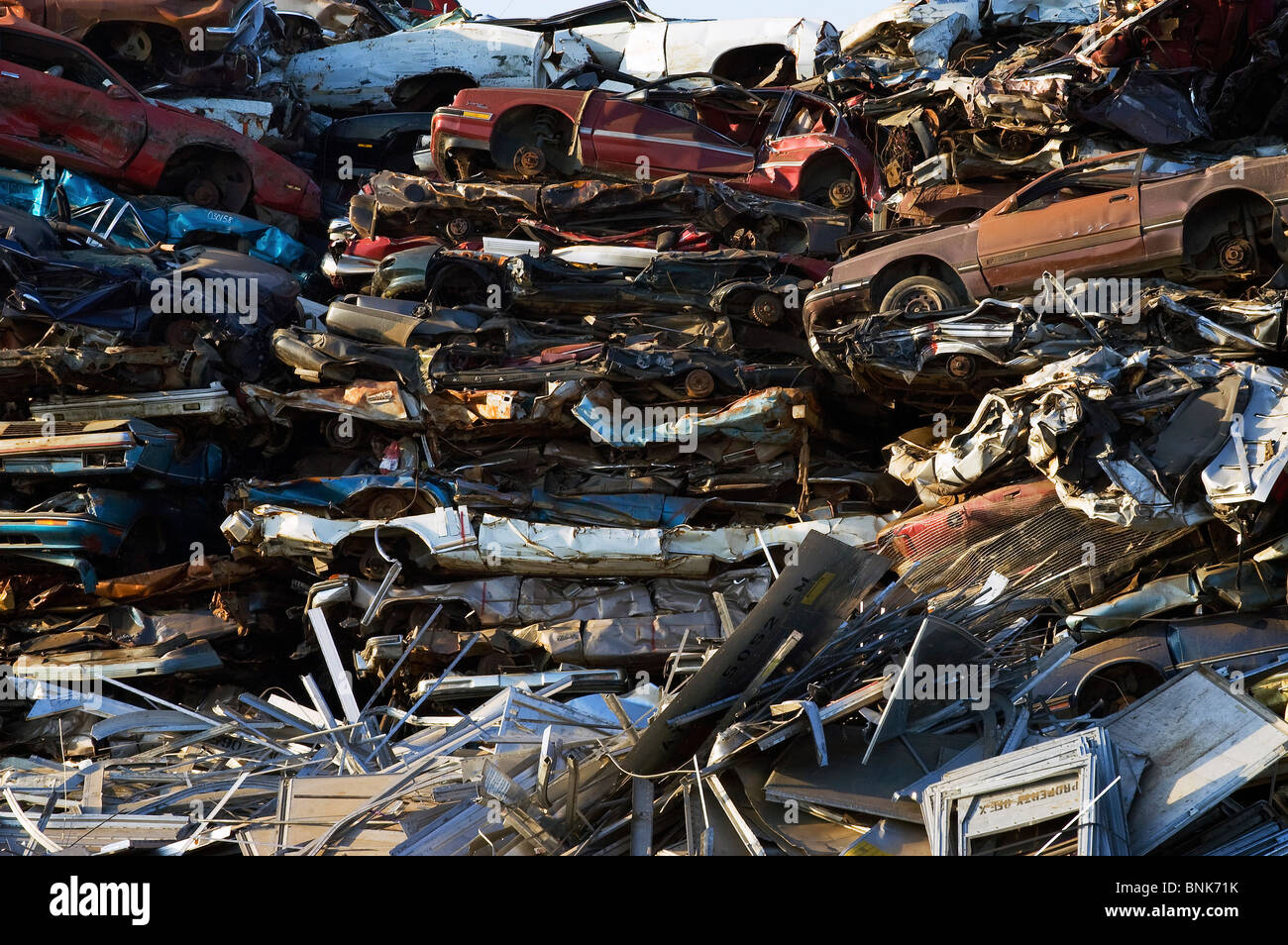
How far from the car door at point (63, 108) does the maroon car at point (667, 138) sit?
3645 millimetres

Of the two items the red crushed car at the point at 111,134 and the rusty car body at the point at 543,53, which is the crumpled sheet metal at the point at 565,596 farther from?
the rusty car body at the point at 543,53

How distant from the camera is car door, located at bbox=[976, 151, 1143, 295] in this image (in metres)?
10.9

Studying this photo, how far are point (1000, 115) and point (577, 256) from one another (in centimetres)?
454

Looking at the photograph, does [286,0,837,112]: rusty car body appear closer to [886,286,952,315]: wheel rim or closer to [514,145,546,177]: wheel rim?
[514,145,546,177]: wheel rim

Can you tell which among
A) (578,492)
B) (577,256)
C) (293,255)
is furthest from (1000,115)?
(293,255)

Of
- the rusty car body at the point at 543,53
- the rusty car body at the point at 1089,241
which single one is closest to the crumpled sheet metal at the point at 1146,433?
the rusty car body at the point at 1089,241

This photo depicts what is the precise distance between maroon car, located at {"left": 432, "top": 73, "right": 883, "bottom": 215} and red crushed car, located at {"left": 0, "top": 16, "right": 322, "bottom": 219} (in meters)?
2.44

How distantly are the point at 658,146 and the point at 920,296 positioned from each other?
4.92 metres

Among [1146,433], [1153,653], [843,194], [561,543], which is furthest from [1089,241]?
[561,543]

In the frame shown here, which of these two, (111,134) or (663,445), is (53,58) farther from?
(663,445)

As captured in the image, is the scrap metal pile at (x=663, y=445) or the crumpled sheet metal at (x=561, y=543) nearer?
the scrap metal pile at (x=663, y=445)

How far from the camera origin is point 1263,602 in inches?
356

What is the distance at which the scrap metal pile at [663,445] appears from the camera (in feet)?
21.1

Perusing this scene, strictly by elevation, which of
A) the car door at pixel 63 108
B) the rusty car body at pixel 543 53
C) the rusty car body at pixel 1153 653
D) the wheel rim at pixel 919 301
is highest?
the rusty car body at pixel 543 53
